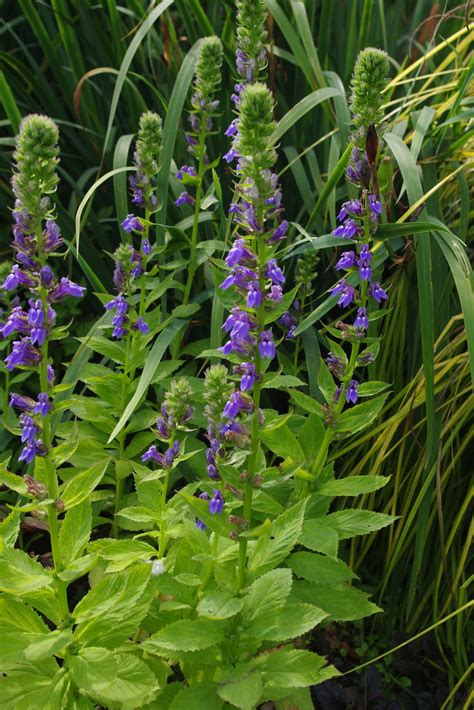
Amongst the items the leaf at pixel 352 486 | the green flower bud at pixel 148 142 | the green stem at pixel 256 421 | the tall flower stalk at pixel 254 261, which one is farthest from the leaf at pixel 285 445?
the green flower bud at pixel 148 142

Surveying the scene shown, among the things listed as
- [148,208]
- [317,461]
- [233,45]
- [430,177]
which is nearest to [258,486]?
[317,461]

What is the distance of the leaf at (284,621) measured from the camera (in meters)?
1.96

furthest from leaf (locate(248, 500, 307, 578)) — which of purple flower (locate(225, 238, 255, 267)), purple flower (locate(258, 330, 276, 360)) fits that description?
purple flower (locate(225, 238, 255, 267))

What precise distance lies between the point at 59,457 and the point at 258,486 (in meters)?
0.50

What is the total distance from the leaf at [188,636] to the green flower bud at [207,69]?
1.75m

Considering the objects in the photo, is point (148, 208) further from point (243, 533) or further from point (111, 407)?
point (243, 533)

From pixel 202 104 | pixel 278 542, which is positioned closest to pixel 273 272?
pixel 278 542

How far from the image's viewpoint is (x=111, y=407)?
3.00 meters

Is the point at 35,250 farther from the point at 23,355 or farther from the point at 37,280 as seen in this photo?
the point at 23,355

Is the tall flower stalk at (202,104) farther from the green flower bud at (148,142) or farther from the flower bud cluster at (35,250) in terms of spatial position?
the flower bud cluster at (35,250)

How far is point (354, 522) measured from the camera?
91.0 inches

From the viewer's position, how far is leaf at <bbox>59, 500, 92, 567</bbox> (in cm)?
211

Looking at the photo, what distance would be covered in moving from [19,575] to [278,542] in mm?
640

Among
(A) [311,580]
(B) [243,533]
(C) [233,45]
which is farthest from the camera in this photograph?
(C) [233,45]
